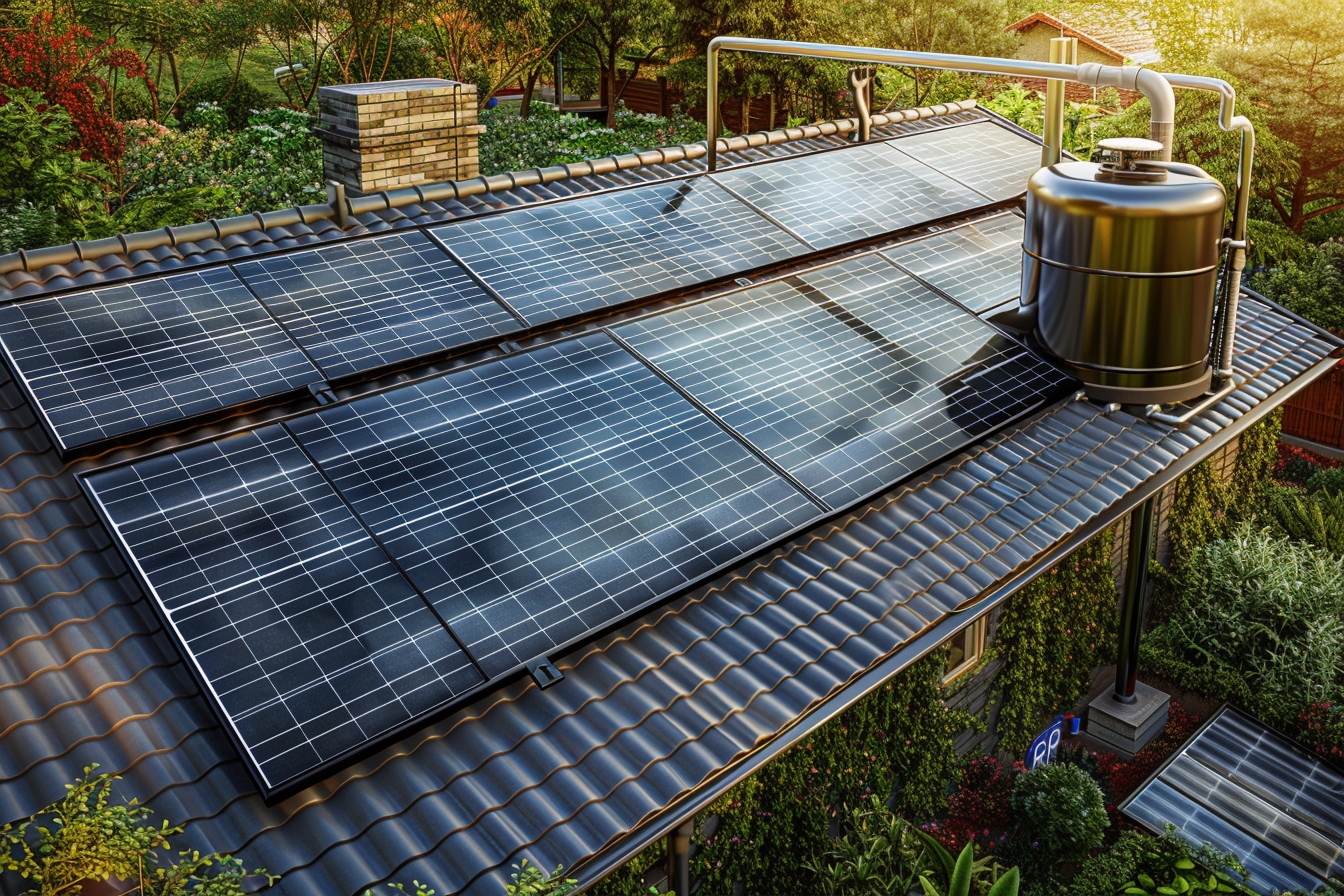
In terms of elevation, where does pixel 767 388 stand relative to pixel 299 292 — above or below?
below

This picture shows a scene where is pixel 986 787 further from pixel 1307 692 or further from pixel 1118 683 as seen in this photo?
pixel 1307 692

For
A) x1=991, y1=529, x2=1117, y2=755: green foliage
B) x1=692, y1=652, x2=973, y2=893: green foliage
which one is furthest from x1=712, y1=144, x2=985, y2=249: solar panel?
x1=692, y1=652, x2=973, y2=893: green foliage

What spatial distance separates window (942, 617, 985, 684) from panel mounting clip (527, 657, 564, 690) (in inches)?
258

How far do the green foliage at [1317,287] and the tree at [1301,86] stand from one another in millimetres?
4931

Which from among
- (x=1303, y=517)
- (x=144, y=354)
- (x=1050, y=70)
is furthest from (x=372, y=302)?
(x=1303, y=517)

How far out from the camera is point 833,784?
9.84 metres

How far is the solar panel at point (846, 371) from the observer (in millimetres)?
7965

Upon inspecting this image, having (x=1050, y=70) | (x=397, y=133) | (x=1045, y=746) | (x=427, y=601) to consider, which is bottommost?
(x=1045, y=746)

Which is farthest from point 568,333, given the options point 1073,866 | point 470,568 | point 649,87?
point 649,87

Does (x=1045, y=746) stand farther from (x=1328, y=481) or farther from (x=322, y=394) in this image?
(x=1328, y=481)

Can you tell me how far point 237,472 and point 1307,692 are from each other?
13028mm

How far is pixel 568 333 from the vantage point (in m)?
8.70

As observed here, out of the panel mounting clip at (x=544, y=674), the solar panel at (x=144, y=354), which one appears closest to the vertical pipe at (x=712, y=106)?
the solar panel at (x=144, y=354)

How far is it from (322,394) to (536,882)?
13.0ft
